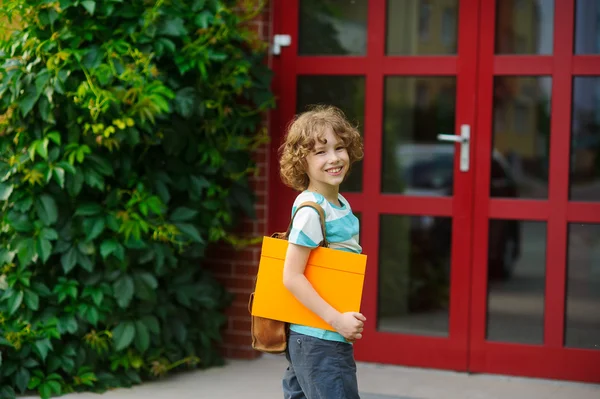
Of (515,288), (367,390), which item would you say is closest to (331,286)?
(367,390)

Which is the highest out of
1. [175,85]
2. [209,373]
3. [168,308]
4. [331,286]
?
[175,85]

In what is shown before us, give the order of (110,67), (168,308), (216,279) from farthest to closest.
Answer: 1. (216,279)
2. (168,308)
3. (110,67)

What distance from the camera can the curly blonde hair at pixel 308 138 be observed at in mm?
3086

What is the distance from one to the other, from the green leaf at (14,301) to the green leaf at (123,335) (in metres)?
0.46

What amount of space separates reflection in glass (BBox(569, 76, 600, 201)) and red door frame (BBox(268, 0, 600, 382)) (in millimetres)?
46

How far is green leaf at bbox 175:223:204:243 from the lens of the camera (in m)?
4.91

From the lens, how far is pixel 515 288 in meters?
5.07

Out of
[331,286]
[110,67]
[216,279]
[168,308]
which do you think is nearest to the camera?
[331,286]

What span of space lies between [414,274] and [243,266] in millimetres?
928

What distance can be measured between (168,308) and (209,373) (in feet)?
1.49

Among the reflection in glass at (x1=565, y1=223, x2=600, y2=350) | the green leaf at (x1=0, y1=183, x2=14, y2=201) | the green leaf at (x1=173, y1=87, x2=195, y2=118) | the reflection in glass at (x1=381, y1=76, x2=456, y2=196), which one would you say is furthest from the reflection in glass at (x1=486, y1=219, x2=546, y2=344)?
the green leaf at (x1=0, y1=183, x2=14, y2=201)

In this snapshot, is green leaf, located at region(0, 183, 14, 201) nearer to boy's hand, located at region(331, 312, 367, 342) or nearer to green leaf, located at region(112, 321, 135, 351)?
green leaf, located at region(112, 321, 135, 351)

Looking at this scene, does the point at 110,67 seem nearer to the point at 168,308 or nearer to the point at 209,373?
the point at 168,308

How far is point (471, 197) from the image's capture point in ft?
16.7
